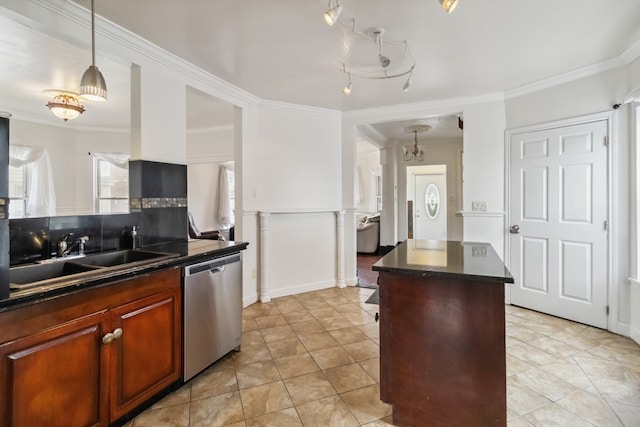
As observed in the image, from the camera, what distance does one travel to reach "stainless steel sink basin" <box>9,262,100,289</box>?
59.7 inches

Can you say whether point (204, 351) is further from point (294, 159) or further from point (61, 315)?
point (294, 159)

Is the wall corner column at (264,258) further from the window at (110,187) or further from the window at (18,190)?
the window at (18,190)

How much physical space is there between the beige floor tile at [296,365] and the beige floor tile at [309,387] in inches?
2.0

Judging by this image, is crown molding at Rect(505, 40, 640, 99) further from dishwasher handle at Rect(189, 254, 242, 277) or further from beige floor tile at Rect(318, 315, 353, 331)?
dishwasher handle at Rect(189, 254, 242, 277)

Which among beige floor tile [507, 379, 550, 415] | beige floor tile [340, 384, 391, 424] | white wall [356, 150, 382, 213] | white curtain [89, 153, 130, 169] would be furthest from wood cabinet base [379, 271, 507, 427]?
white wall [356, 150, 382, 213]

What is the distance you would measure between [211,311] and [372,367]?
4.11 ft

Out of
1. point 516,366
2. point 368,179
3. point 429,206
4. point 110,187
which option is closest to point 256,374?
point 516,366

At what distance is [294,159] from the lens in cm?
→ 394

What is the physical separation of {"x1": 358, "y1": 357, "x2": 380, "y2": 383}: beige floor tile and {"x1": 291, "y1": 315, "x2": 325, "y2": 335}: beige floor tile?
653 millimetres

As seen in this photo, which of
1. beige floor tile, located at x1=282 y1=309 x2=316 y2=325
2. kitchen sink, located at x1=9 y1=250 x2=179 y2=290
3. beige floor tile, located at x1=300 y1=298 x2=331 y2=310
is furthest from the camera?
beige floor tile, located at x1=300 y1=298 x2=331 y2=310

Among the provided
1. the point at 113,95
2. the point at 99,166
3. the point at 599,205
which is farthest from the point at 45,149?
the point at 599,205

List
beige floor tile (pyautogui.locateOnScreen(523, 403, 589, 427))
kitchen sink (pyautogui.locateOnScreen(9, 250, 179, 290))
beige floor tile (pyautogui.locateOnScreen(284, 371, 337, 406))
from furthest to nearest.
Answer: beige floor tile (pyautogui.locateOnScreen(284, 371, 337, 406)) < beige floor tile (pyautogui.locateOnScreen(523, 403, 589, 427)) < kitchen sink (pyautogui.locateOnScreen(9, 250, 179, 290))

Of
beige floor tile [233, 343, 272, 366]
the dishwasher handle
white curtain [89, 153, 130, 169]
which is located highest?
white curtain [89, 153, 130, 169]

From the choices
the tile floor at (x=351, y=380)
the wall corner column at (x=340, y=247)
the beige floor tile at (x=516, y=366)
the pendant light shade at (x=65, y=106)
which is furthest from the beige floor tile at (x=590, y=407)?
the pendant light shade at (x=65, y=106)
